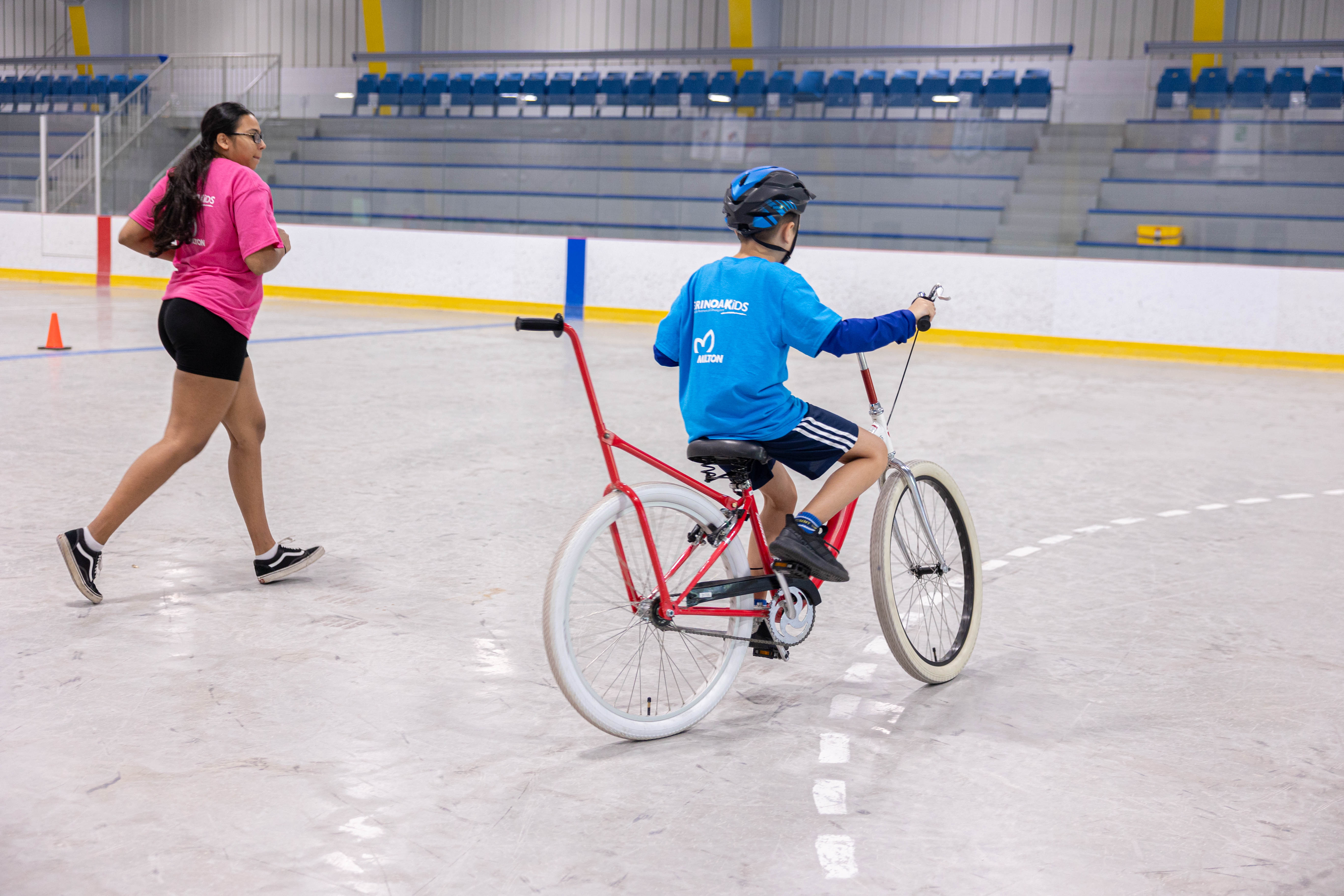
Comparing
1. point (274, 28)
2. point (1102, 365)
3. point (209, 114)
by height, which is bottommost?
point (1102, 365)

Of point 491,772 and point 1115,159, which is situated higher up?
point 1115,159

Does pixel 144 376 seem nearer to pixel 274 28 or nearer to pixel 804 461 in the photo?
pixel 804 461

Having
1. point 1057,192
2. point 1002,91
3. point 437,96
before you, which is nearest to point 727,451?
point 1057,192

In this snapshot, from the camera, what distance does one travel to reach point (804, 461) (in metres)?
3.13

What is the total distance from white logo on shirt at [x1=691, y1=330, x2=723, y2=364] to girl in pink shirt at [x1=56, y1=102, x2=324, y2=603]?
162 centimetres

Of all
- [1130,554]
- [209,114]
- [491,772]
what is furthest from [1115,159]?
[491,772]

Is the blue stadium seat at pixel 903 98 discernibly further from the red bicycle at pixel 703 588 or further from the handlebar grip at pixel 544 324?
the handlebar grip at pixel 544 324

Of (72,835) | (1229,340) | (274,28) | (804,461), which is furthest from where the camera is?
(274,28)

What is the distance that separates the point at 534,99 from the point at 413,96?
7.44ft

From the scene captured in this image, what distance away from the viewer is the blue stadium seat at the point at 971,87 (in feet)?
52.1

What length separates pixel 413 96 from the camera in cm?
1953

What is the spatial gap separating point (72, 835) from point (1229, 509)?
505cm

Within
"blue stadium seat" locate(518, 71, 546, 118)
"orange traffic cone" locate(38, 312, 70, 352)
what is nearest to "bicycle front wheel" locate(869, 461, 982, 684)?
"orange traffic cone" locate(38, 312, 70, 352)

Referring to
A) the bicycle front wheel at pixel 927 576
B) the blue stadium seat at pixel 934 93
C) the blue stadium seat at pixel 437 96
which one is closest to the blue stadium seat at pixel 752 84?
the blue stadium seat at pixel 934 93
